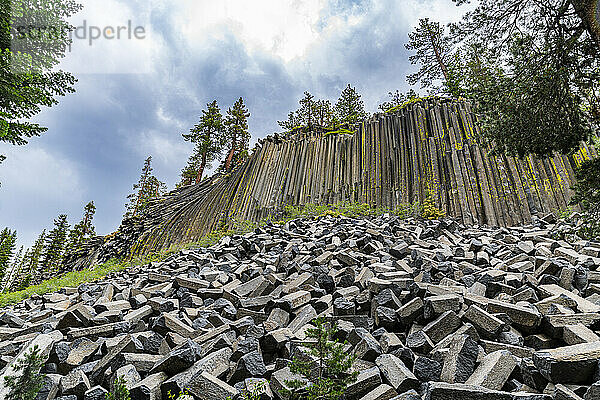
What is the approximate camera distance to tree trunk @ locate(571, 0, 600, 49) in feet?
14.6

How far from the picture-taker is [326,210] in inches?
379

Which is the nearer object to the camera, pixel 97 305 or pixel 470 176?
pixel 97 305

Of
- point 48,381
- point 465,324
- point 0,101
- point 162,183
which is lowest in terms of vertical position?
point 48,381

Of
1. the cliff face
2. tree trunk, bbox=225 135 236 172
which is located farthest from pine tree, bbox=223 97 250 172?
the cliff face

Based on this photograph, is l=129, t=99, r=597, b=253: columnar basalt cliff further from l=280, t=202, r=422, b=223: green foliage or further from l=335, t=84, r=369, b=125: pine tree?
l=335, t=84, r=369, b=125: pine tree

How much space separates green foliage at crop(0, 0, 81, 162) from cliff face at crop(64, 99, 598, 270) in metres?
6.83

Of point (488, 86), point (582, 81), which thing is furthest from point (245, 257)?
point (582, 81)

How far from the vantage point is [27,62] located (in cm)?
1261

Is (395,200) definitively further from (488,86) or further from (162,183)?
(162,183)

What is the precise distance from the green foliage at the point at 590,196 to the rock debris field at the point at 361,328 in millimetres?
432

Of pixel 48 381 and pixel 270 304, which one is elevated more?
pixel 270 304

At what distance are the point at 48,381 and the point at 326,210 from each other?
7.84 metres

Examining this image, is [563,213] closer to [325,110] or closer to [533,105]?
[533,105]

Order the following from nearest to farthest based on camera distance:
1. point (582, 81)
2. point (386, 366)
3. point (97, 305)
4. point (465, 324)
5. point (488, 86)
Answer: point (386, 366)
point (465, 324)
point (97, 305)
point (582, 81)
point (488, 86)
